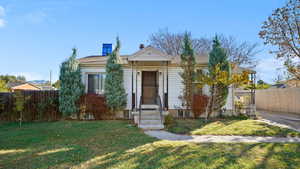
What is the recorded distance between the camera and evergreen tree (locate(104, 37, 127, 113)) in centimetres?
878

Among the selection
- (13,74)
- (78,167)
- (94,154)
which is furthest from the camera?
(13,74)

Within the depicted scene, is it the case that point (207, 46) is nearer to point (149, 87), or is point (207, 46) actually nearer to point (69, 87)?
point (149, 87)

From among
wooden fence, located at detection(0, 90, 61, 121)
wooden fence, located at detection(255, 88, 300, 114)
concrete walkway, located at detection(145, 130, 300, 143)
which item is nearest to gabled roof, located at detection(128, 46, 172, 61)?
concrete walkway, located at detection(145, 130, 300, 143)

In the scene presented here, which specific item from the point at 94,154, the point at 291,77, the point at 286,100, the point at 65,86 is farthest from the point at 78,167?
the point at 286,100

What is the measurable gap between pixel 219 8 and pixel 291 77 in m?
7.58

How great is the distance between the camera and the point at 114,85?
8875 millimetres

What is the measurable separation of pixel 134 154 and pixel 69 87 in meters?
6.77

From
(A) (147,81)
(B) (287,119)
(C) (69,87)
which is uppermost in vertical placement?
(A) (147,81)

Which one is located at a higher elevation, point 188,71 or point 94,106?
point 188,71

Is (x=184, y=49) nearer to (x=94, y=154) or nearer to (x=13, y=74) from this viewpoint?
(x=94, y=154)

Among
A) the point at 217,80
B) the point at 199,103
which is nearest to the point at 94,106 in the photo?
the point at 199,103

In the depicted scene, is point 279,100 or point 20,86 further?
point 20,86

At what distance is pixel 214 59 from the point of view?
892 centimetres

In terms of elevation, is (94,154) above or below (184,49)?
below
